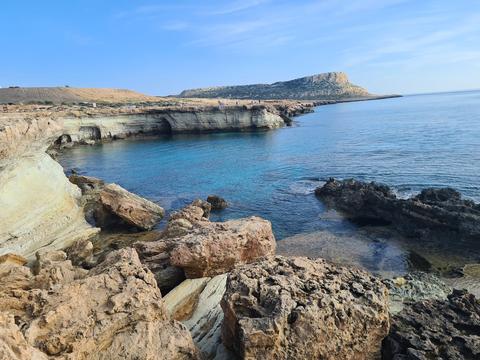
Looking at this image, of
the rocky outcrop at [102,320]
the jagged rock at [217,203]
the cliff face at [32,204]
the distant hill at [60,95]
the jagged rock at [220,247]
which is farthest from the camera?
the distant hill at [60,95]

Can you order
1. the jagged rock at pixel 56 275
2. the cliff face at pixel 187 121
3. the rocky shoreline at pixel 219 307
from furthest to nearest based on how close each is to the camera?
the cliff face at pixel 187 121 → the jagged rock at pixel 56 275 → the rocky shoreline at pixel 219 307

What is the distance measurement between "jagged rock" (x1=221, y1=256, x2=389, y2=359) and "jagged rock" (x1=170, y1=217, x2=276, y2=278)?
2968mm

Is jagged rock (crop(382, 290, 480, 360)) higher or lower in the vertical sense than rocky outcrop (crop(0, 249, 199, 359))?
lower

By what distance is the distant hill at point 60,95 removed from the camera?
10812 cm

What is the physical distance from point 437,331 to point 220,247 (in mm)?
5489

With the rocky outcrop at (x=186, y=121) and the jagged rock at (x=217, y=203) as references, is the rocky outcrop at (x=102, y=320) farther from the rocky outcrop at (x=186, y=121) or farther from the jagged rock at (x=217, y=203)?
the rocky outcrop at (x=186, y=121)

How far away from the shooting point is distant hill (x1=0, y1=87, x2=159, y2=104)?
10812 cm

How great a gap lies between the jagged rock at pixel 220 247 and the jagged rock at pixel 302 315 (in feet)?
9.74

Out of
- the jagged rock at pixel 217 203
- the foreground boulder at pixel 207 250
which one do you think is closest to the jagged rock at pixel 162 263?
the foreground boulder at pixel 207 250

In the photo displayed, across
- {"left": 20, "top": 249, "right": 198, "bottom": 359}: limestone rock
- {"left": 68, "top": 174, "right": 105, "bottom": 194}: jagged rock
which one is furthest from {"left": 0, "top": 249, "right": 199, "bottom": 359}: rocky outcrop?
{"left": 68, "top": 174, "right": 105, "bottom": 194}: jagged rock

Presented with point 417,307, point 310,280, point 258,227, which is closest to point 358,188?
point 258,227

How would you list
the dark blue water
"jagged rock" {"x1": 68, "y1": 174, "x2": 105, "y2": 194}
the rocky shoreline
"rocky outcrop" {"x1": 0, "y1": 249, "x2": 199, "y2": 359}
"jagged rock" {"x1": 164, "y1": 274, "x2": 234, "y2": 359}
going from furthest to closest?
"jagged rock" {"x1": 68, "y1": 174, "x2": 105, "y2": 194}, the dark blue water, "jagged rock" {"x1": 164, "y1": 274, "x2": 234, "y2": 359}, the rocky shoreline, "rocky outcrop" {"x1": 0, "y1": 249, "x2": 199, "y2": 359}

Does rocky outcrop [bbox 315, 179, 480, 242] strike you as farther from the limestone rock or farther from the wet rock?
the limestone rock

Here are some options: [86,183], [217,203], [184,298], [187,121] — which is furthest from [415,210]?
[187,121]
